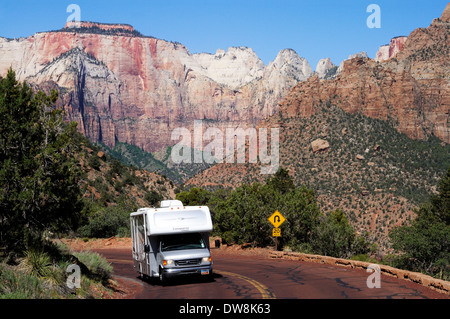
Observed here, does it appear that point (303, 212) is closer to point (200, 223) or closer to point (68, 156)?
point (200, 223)

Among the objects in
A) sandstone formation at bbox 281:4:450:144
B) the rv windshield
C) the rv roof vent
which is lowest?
the rv windshield

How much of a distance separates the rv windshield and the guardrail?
25.0ft

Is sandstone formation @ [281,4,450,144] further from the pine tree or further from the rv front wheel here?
the pine tree

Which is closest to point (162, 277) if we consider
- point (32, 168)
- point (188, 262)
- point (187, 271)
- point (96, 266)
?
point (187, 271)

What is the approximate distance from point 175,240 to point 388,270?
8.69m

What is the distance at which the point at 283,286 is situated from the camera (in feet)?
56.3

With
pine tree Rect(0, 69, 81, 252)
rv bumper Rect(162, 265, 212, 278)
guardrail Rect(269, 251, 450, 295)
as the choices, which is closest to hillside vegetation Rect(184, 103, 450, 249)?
guardrail Rect(269, 251, 450, 295)

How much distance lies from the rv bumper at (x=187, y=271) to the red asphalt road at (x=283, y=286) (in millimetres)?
490

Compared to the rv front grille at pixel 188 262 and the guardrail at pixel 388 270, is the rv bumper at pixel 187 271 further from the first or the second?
the guardrail at pixel 388 270

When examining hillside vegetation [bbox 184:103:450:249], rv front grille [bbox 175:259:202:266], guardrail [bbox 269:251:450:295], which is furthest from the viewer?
hillside vegetation [bbox 184:103:450:249]

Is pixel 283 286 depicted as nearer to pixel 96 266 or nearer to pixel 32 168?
pixel 96 266

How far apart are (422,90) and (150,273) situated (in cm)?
11929

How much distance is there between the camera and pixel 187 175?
199000 mm

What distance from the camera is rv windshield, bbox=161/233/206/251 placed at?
18.4 metres
